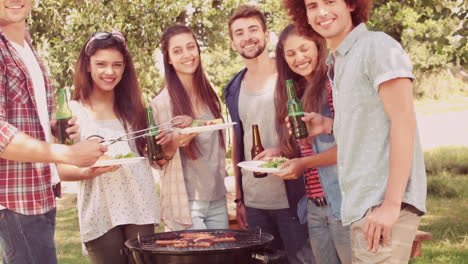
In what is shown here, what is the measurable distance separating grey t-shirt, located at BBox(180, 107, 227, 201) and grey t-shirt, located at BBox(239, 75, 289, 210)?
20cm

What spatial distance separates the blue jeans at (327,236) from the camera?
149 inches

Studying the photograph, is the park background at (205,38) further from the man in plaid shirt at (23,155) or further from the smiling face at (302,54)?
the man in plaid shirt at (23,155)

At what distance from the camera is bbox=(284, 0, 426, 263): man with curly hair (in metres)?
2.52

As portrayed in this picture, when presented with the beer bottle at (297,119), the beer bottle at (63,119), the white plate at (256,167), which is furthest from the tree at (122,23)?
the beer bottle at (297,119)

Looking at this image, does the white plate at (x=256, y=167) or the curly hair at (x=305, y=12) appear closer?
the curly hair at (x=305, y=12)

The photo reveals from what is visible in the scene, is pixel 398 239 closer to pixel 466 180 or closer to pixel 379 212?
pixel 379 212

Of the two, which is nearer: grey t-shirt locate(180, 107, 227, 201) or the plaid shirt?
the plaid shirt

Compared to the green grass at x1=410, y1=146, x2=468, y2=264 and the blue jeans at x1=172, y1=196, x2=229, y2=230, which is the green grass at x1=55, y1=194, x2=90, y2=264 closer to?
the blue jeans at x1=172, y1=196, x2=229, y2=230

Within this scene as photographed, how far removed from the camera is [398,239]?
262cm

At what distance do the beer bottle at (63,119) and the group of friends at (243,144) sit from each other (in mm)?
68

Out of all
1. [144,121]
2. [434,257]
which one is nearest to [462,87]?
[434,257]

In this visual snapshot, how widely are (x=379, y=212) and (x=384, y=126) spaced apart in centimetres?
35

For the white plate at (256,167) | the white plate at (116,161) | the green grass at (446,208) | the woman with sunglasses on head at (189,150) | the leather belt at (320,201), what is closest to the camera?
the white plate at (116,161)

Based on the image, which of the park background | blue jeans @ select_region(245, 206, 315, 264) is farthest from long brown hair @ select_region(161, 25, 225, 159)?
the park background
